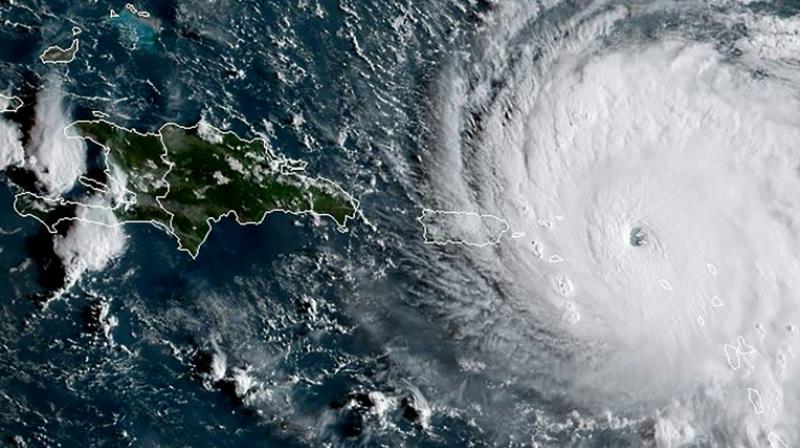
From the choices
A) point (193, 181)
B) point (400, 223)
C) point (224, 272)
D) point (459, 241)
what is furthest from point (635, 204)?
point (193, 181)

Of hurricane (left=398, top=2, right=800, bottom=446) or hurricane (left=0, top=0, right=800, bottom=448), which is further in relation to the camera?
hurricane (left=398, top=2, right=800, bottom=446)

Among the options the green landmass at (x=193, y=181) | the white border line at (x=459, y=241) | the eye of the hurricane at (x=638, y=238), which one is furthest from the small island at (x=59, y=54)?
the eye of the hurricane at (x=638, y=238)

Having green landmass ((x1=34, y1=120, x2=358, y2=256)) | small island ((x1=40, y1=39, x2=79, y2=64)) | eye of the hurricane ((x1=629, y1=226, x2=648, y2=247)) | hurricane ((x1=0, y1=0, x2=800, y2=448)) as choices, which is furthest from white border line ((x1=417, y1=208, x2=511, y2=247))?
small island ((x1=40, y1=39, x2=79, y2=64))

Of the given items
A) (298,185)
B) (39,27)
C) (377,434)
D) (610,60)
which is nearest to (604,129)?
(610,60)

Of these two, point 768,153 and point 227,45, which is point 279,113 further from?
point 768,153

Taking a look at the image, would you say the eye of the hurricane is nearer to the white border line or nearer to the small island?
the white border line
